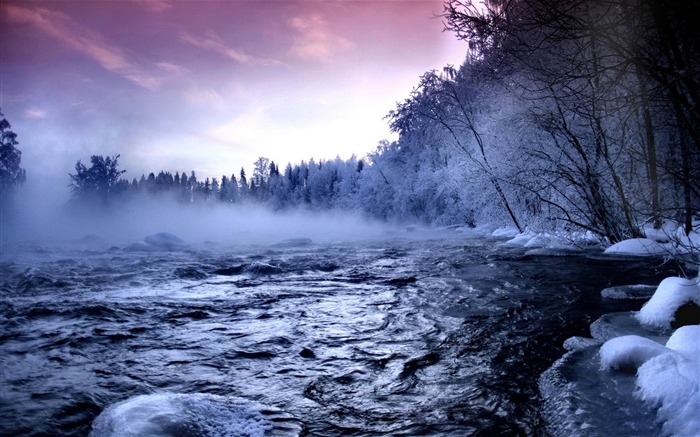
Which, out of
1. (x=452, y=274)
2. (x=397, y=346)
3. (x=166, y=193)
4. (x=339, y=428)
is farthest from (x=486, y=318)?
(x=166, y=193)

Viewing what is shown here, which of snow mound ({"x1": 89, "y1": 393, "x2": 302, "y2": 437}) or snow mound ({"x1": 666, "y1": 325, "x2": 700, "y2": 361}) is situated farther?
snow mound ({"x1": 666, "y1": 325, "x2": 700, "y2": 361})

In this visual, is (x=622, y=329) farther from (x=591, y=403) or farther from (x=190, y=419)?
(x=190, y=419)

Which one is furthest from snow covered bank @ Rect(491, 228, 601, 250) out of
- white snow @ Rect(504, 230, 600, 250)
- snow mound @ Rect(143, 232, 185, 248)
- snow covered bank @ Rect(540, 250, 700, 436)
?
snow mound @ Rect(143, 232, 185, 248)

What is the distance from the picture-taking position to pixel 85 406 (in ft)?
10.6

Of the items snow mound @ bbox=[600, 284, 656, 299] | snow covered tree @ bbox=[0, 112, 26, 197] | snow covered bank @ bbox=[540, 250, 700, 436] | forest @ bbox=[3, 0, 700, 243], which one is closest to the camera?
snow covered bank @ bbox=[540, 250, 700, 436]

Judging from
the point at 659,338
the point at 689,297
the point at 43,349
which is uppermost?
the point at 689,297

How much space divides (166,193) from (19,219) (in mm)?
75341

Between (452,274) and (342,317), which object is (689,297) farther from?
(452,274)

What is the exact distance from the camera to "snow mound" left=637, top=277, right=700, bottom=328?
14.8ft

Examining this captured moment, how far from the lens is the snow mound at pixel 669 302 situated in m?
4.51

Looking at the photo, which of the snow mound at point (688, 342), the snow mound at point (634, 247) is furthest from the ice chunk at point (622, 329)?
A: the snow mound at point (634, 247)

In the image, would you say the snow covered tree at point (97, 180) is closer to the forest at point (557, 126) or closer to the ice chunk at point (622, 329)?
the forest at point (557, 126)

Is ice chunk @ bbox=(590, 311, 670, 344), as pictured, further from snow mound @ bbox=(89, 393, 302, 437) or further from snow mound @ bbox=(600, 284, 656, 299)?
snow mound @ bbox=(89, 393, 302, 437)

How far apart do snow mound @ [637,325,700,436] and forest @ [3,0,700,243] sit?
1.57 metres
